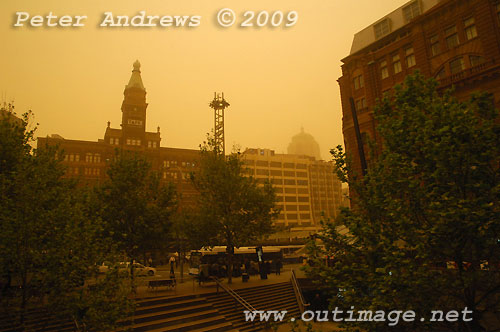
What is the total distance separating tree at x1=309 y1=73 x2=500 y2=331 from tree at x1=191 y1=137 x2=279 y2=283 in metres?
18.0

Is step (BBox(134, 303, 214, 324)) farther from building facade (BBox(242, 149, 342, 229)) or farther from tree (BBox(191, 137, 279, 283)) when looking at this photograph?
building facade (BBox(242, 149, 342, 229))

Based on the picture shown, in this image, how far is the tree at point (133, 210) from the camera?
2092 cm

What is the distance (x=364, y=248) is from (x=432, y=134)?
328 centimetres

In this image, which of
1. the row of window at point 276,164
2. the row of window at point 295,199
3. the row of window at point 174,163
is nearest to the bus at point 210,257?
the row of window at point 174,163

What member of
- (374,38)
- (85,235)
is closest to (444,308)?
(85,235)

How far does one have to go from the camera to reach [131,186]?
848 inches

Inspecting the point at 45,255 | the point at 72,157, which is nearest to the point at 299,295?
the point at 45,255

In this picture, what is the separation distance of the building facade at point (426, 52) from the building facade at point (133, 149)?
4813 cm

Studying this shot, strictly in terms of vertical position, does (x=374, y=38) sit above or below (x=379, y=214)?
above

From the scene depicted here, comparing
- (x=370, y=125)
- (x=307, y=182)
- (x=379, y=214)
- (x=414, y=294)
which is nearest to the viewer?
(x=414, y=294)

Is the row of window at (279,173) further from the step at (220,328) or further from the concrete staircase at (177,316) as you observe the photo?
the step at (220,328)

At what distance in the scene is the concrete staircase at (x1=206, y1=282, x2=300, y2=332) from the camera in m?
17.8

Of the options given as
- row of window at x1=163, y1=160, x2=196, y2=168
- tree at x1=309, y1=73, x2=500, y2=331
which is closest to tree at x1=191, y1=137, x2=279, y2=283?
tree at x1=309, y1=73, x2=500, y2=331

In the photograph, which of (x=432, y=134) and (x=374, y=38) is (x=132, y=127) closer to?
(x=374, y=38)
